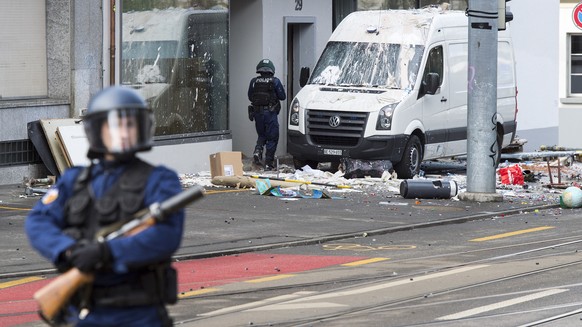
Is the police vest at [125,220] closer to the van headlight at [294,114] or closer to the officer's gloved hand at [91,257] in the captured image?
the officer's gloved hand at [91,257]

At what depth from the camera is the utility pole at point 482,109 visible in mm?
18188

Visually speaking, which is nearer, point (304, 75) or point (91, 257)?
point (91, 257)

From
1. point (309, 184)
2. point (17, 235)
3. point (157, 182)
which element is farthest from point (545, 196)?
point (157, 182)

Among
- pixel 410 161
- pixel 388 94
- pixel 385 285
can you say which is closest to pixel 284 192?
pixel 410 161

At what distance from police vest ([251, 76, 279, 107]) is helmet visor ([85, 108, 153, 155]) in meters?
17.4

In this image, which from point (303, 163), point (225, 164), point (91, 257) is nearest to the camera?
point (91, 257)

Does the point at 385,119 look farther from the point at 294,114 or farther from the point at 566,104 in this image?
the point at 566,104

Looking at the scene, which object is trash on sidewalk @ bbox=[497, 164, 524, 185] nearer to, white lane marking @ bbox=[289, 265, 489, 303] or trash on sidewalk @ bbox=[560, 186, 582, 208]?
trash on sidewalk @ bbox=[560, 186, 582, 208]

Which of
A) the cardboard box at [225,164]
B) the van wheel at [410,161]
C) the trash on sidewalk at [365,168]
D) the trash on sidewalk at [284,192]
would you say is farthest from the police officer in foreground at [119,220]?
the van wheel at [410,161]

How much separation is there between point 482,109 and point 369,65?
4.06 meters

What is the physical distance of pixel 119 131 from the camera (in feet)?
16.0

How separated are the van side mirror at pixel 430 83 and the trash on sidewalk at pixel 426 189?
341cm

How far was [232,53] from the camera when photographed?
2408cm

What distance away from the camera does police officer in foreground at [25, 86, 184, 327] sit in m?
4.88
